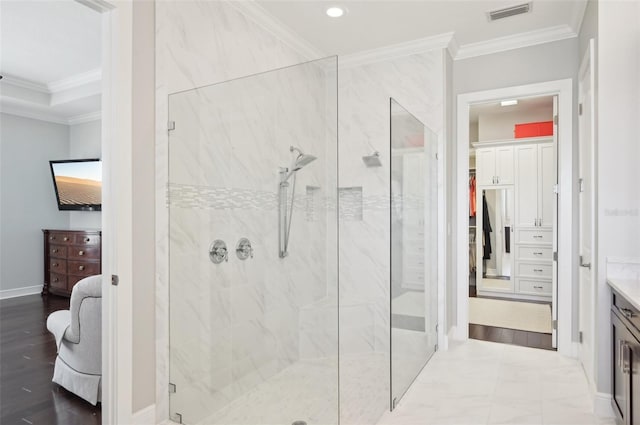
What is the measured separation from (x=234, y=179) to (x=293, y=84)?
60 centimetres

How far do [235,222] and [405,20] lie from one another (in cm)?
230

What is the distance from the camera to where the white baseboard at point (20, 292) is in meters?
5.40

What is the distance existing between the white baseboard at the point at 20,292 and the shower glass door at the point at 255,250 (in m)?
4.67

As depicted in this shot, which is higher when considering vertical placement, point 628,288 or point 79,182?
point 79,182

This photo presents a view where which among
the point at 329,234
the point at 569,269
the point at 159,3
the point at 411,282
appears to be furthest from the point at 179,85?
the point at 569,269

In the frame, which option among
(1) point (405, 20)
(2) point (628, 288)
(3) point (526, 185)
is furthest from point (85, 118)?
(2) point (628, 288)

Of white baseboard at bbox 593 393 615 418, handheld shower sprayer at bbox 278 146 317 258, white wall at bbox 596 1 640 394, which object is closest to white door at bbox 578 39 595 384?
white baseboard at bbox 593 393 615 418

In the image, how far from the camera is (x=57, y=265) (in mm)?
5582

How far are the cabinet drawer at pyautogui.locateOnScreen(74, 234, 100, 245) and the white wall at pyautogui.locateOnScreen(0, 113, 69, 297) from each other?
3.20 feet

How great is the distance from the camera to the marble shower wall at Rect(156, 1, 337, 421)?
6.75ft

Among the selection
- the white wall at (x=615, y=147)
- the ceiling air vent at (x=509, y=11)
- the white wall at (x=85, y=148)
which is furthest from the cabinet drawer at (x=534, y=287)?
the white wall at (x=85, y=148)

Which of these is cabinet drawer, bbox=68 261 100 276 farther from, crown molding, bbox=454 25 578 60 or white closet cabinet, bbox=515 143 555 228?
white closet cabinet, bbox=515 143 555 228

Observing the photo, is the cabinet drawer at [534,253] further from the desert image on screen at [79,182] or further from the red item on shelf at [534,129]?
the desert image on screen at [79,182]

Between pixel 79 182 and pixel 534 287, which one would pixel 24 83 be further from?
pixel 534 287
